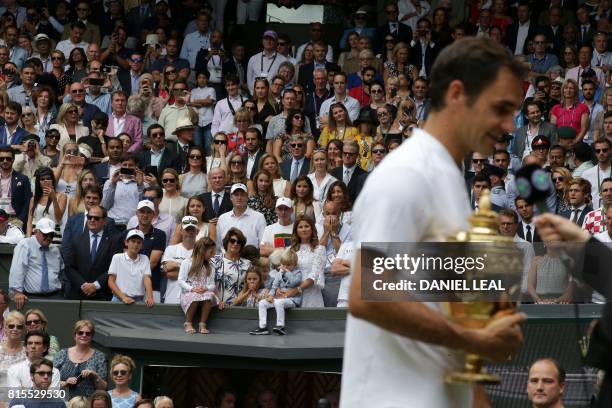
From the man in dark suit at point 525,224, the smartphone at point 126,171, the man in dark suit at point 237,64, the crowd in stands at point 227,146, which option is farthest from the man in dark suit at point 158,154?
the man in dark suit at point 525,224

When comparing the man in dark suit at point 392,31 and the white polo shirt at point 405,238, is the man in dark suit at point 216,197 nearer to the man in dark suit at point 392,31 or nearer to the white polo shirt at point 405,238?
the man in dark suit at point 392,31

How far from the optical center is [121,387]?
12.1 m

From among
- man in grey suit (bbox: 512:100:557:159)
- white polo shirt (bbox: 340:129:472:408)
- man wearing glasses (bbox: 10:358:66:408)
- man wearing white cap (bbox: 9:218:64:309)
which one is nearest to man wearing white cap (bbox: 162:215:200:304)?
man wearing white cap (bbox: 9:218:64:309)

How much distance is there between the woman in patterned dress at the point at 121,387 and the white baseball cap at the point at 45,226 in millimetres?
2313

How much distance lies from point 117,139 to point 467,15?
6.98 metres

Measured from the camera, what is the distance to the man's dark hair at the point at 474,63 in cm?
340

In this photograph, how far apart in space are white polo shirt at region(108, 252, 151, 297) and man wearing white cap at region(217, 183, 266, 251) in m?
0.85

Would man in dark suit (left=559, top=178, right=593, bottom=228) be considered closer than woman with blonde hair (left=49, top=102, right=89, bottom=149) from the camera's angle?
Yes

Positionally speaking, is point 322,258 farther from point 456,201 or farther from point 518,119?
point 456,201

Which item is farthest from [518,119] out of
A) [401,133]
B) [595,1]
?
[595,1]

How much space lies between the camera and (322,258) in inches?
516

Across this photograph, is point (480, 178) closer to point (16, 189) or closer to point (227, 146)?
point (227, 146)

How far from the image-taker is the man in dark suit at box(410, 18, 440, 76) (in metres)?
18.5

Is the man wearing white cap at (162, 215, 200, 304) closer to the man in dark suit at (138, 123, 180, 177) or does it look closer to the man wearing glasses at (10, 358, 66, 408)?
the man wearing glasses at (10, 358, 66, 408)
